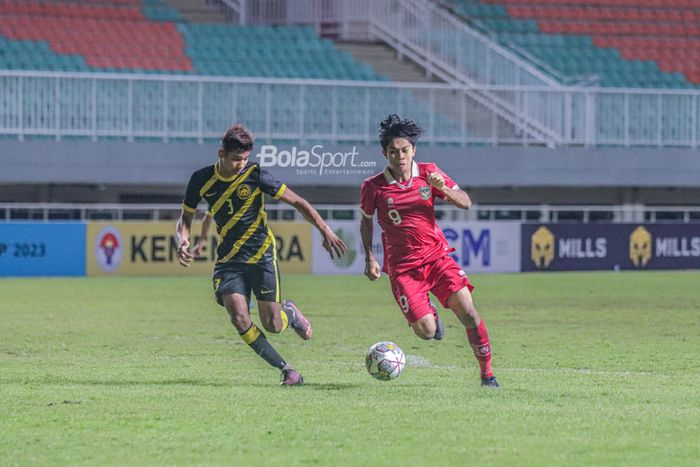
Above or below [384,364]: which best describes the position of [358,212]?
above

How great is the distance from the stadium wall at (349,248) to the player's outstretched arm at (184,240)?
17321mm

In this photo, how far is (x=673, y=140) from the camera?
32.0 meters

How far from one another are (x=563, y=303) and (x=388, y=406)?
503 inches

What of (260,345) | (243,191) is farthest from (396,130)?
(260,345)

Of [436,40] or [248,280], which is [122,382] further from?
[436,40]

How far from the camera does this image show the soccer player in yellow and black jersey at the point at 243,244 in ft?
33.0

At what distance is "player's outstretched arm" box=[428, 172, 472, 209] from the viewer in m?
9.20

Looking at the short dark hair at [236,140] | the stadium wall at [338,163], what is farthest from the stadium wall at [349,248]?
the short dark hair at [236,140]

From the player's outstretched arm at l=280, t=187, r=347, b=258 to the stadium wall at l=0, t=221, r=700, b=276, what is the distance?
59.5 feet

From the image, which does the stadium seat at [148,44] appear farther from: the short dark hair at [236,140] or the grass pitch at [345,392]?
the short dark hair at [236,140]

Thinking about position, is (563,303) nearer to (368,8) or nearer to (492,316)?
(492,316)

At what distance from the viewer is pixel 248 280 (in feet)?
33.7

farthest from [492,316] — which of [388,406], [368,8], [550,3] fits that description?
[550,3]

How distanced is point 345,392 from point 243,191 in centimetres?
178
